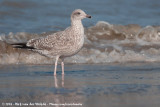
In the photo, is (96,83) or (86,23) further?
(86,23)

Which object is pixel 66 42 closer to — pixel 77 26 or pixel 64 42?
pixel 64 42

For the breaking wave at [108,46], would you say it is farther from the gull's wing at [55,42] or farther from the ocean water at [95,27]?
the gull's wing at [55,42]

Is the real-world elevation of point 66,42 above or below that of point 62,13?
below

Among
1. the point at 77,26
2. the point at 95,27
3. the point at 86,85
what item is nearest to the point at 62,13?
the point at 95,27

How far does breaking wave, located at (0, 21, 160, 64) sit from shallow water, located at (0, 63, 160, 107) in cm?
60

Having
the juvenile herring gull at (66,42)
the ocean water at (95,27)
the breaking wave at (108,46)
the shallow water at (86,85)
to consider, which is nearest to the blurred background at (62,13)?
the ocean water at (95,27)

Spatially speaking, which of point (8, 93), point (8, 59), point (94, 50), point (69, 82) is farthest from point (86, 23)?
point (8, 93)

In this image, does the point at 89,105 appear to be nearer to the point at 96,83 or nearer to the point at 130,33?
the point at 96,83

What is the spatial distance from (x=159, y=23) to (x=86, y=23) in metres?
2.29

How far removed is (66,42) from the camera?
9.52 m

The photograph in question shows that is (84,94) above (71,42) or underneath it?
underneath

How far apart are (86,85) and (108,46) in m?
4.60

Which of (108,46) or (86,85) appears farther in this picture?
(108,46)

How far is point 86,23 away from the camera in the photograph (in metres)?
15.8
